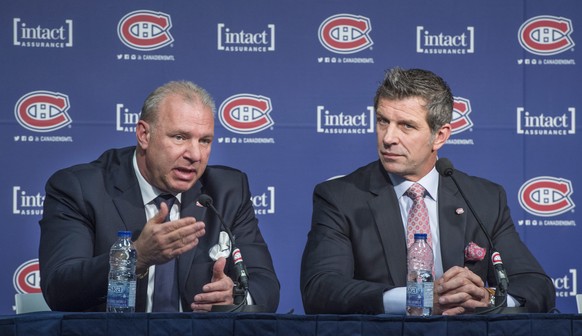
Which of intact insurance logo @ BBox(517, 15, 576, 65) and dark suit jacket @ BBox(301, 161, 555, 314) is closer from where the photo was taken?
dark suit jacket @ BBox(301, 161, 555, 314)

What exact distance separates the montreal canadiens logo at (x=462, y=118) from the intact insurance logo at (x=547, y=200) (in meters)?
0.42

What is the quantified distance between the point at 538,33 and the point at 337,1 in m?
1.05

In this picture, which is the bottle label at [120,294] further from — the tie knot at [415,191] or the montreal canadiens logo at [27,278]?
the montreal canadiens logo at [27,278]

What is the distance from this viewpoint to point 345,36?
462 centimetres

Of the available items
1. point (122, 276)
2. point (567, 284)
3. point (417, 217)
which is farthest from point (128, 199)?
point (567, 284)

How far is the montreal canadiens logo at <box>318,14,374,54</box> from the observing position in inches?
182

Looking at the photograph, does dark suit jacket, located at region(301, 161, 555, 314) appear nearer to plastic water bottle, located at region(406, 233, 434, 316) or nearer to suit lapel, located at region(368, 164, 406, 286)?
suit lapel, located at region(368, 164, 406, 286)

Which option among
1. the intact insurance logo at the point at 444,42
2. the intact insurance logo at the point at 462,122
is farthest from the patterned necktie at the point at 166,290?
the intact insurance logo at the point at 444,42

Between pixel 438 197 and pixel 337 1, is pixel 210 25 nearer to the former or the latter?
pixel 337 1

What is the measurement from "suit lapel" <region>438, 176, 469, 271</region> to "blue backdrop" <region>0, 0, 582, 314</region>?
122 cm

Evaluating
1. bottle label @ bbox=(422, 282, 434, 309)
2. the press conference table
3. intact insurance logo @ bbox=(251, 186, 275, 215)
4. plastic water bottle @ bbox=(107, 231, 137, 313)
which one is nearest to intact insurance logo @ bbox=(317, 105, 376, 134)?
intact insurance logo @ bbox=(251, 186, 275, 215)

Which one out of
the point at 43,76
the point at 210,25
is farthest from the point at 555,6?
the point at 43,76

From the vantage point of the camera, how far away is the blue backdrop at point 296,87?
177 inches

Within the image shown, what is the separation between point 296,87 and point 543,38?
130cm
